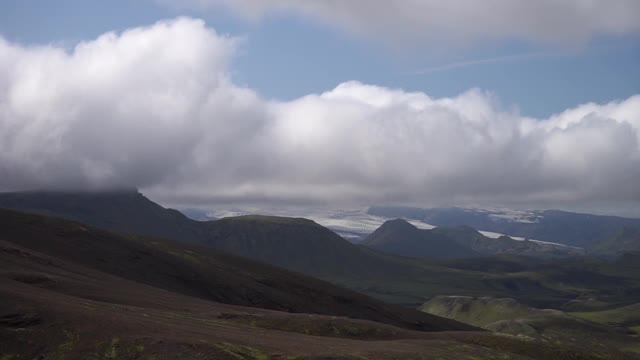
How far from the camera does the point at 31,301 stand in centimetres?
7525

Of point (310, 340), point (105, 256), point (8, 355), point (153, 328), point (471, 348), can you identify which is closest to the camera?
point (8, 355)

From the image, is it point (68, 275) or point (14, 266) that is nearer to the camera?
point (14, 266)

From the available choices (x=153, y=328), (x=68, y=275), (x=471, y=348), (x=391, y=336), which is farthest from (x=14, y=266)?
(x=471, y=348)

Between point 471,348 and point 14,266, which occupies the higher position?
point 14,266

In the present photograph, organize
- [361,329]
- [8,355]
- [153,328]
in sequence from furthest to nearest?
[361,329] → [153,328] → [8,355]

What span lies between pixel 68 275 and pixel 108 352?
72552 mm

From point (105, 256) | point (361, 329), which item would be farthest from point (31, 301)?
point (105, 256)

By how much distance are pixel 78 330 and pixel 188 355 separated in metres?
13.3

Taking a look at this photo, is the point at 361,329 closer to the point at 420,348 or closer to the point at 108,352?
the point at 420,348

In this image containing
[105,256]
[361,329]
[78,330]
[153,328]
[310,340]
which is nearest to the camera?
[78,330]

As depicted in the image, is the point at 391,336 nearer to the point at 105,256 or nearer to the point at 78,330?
the point at 78,330

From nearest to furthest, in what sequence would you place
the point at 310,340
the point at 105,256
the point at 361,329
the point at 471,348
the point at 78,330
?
the point at 78,330, the point at 310,340, the point at 471,348, the point at 361,329, the point at 105,256

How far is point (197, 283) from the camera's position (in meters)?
195

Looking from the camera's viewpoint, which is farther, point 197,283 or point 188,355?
point 197,283
